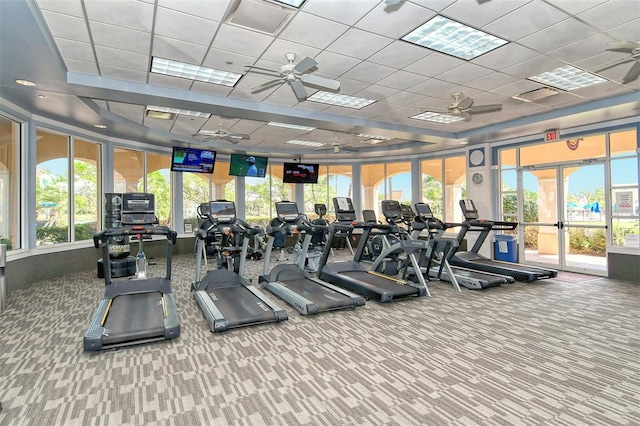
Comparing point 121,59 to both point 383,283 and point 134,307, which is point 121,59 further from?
point 383,283

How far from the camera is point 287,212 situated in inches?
250

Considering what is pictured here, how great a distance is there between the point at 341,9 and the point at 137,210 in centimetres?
446

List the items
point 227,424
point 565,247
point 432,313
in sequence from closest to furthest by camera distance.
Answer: point 227,424 < point 432,313 < point 565,247

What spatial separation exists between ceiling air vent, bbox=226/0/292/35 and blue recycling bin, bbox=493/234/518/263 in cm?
753

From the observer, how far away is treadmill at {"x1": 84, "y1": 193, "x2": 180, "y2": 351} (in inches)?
139

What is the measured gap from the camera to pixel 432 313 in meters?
4.68

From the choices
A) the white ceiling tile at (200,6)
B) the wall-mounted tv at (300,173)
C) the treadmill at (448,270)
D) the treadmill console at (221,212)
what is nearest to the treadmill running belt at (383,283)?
the treadmill at (448,270)

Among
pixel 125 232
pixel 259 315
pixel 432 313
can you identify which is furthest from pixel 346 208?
pixel 125 232

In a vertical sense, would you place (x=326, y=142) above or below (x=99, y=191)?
above

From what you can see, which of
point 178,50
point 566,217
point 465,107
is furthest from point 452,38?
point 566,217

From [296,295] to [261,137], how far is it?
5.51 m

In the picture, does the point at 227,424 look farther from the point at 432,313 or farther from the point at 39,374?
the point at 432,313

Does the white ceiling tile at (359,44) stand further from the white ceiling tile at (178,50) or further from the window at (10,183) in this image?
the window at (10,183)

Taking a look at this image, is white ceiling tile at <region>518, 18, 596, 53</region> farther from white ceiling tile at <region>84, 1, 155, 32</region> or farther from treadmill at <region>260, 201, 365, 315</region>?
white ceiling tile at <region>84, 1, 155, 32</region>
